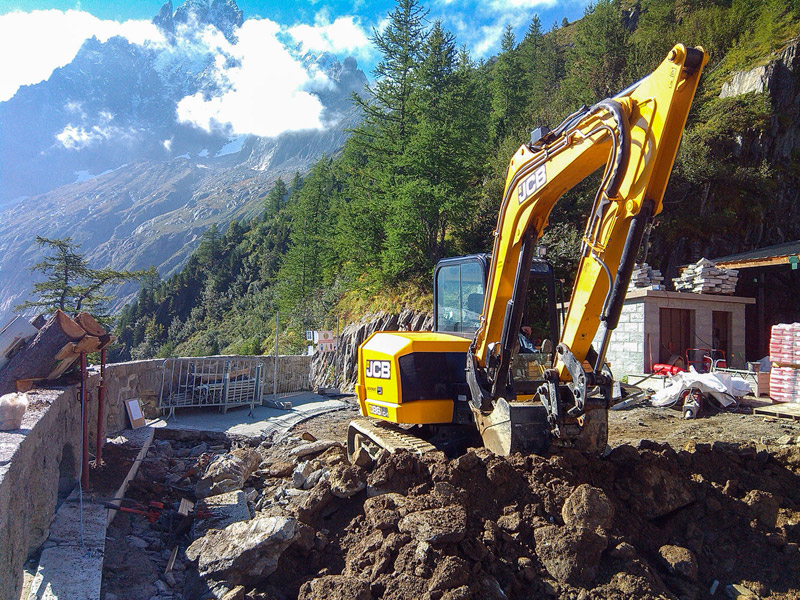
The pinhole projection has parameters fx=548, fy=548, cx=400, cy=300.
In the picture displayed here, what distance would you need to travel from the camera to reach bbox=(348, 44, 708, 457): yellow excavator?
4.30 m

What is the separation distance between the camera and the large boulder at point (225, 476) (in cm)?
705

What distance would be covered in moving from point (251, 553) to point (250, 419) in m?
8.52

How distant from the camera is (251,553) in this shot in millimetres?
4570

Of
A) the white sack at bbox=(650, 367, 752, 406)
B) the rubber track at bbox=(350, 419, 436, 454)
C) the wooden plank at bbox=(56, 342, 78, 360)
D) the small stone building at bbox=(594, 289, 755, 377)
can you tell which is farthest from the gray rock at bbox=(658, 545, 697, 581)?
the small stone building at bbox=(594, 289, 755, 377)

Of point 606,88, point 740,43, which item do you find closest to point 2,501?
point 606,88

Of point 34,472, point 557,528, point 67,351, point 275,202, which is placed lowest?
point 557,528

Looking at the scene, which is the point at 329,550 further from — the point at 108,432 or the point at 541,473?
the point at 108,432

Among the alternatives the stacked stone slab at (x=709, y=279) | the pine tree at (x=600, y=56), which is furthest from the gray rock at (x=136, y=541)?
the pine tree at (x=600, y=56)

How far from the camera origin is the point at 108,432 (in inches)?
345

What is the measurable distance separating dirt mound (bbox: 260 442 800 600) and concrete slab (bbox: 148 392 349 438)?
20.3ft

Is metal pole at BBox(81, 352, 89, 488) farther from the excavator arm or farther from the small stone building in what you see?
the small stone building

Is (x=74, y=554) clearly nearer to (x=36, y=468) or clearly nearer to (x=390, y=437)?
(x=36, y=468)

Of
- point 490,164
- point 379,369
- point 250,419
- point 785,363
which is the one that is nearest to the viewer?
point 379,369

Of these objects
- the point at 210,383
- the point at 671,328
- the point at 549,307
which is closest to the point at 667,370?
the point at 671,328
